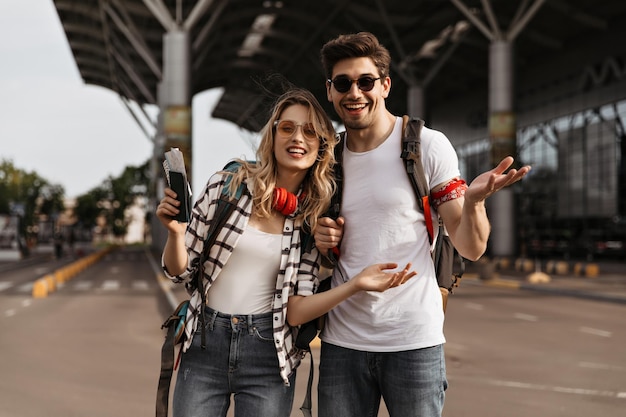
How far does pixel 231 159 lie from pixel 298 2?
125 feet

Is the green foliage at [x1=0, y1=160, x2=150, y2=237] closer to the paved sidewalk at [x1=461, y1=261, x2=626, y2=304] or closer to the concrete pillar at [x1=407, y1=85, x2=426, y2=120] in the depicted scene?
the concrete pillar at [x1=407, y1=85, x2=426, y2=120]

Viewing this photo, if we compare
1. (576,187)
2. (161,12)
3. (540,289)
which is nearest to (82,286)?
(161,12)

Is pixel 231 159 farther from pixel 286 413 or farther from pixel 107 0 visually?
pixel 107 0

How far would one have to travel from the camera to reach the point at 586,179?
41406 mm

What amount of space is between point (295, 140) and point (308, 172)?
20 centimetres

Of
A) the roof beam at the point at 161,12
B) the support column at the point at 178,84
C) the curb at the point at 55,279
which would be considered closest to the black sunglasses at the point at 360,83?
the curb at the point at 55,279

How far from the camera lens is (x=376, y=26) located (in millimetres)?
37719

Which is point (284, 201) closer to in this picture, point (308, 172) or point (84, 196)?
point (308, 172)

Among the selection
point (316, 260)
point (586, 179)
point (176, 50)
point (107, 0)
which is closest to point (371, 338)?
point (316, 260)

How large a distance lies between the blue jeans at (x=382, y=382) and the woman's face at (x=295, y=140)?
2.69 feet

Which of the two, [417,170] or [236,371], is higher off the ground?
[417,170]

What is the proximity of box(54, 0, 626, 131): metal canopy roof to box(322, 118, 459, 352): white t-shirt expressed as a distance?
2652 centimetres

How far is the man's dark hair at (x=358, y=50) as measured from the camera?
3.07 metres

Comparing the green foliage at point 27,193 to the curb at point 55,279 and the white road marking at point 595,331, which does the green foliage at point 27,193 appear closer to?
the curb at point 55,279
